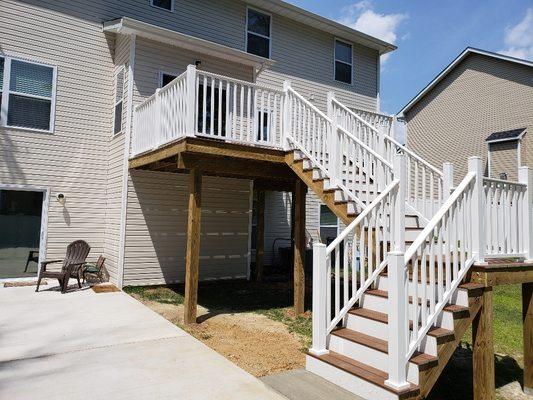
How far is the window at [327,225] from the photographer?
13352 millimetres

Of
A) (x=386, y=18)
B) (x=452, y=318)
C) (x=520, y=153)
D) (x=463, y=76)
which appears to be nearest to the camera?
(x=452, y=318)

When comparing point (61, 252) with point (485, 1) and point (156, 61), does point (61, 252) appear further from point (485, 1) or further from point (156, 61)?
point (485, 1)

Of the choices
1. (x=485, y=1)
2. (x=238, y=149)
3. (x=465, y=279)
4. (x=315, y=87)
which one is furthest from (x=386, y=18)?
(x=465, y=279)

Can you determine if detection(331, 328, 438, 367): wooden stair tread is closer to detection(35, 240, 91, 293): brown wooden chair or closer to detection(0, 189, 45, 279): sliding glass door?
detection(35, 240, 91, 293): brown wooden chair

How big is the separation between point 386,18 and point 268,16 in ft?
78.0

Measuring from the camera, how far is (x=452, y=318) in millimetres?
3832

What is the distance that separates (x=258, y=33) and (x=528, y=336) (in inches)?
404

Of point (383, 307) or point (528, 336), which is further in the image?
point (528, 336)

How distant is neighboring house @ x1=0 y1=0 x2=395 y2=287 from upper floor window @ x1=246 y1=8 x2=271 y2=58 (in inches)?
76.9

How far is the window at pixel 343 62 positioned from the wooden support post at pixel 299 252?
761cm

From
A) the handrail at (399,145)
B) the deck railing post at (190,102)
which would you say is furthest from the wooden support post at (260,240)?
the deck railing post at (190,102)

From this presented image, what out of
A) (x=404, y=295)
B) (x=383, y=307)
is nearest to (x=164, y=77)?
(x=383, y=307)

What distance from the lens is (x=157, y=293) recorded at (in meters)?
8.18

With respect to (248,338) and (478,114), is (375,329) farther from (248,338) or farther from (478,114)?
(478,114)
